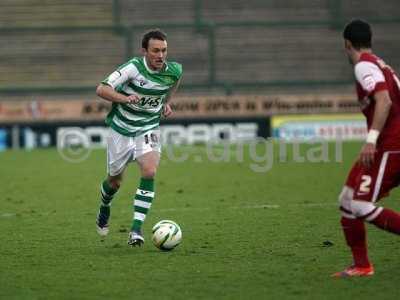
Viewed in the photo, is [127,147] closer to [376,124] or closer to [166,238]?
[166,238]

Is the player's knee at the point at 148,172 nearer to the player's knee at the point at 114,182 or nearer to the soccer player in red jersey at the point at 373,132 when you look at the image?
the player's knee at the point at 114,182

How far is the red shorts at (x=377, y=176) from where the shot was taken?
722cm

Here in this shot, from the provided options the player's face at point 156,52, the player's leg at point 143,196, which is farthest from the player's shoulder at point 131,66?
the player's leg at point 143,196

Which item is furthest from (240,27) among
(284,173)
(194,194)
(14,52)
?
(194,194)

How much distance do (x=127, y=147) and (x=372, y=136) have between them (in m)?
3.35

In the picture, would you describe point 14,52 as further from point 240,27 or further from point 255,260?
point 255,260

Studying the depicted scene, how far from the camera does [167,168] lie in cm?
1920

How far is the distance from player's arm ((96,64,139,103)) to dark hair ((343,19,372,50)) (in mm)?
2661

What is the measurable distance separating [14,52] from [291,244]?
1946 cm

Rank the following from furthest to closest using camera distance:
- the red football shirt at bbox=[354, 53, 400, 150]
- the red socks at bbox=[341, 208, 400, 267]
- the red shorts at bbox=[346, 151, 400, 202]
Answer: the red socks at bbox=[341, 208, 400, 267], the red shorts at bbox=[346, 151, 400, 202], the red football shirt at bbox=[354, 53, 400, 150]

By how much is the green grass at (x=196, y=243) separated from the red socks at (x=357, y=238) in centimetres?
18

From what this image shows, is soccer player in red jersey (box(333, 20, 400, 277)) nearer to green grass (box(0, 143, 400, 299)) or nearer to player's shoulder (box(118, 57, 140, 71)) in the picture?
green grass (box(0, 143, 400, 299))

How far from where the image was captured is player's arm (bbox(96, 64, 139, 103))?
9.30m

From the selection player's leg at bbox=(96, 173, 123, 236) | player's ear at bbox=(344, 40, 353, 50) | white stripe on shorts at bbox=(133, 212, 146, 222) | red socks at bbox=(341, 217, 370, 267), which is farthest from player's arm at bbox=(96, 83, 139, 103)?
red socks at bbox=(341, 217, 370, 267)
